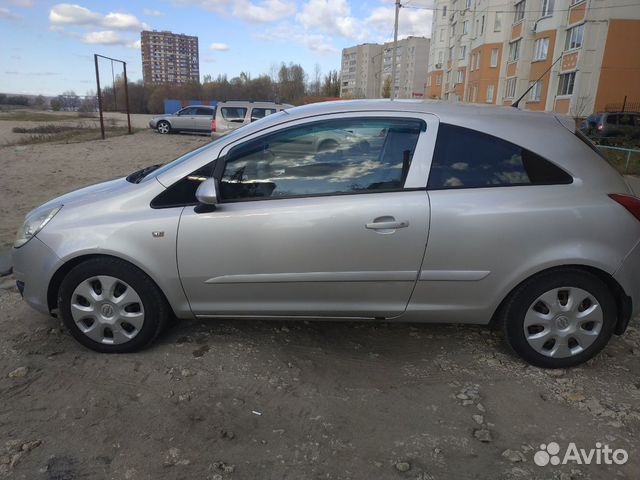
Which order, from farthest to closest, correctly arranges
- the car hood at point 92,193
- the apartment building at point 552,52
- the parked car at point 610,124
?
the apartment building at point 552,52
the parked car at point 610,124
the car hood at point 92,193

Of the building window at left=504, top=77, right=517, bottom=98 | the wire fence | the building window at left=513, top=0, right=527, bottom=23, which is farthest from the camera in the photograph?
the building window at left=504, top=77, right=517, bottom=98

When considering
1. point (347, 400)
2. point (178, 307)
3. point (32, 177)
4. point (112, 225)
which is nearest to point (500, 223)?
point (347, 400)

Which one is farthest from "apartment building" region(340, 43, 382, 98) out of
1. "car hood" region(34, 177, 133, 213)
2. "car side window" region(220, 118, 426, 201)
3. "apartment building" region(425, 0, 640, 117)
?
"car side window" region(220, 118, 426, 201)

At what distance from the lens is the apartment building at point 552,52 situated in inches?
1017

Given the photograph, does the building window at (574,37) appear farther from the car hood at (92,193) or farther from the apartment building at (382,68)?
the apartment building at (382,68)

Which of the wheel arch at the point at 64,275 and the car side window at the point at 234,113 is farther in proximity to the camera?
the car side window at the point at 234,113

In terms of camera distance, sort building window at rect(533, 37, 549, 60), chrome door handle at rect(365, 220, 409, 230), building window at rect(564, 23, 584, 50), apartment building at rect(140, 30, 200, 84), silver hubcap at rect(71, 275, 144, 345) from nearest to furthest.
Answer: chrome door handle at rect(365, 220, 409, 230)
silver hubcap at rect(71, 275, 144, 345)
building window at rect(564, 23, 584, 50)
building window at rect(533, 37, 549, 60)
apartment building at rect(140, 30, 200, 84)

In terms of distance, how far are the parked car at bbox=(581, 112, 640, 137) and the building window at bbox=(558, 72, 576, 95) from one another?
8310mm

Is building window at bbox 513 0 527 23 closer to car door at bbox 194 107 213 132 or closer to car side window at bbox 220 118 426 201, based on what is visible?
car door at bbox 194 107 213 132

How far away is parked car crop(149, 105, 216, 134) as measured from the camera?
86.7 ft

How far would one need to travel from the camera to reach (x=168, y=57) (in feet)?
294

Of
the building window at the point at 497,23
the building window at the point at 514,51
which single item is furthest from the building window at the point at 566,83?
the building window at the point at 497,23

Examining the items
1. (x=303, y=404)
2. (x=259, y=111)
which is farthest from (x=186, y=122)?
(x=303, y=404)

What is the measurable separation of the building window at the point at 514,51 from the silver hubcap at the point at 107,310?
39736 mm
